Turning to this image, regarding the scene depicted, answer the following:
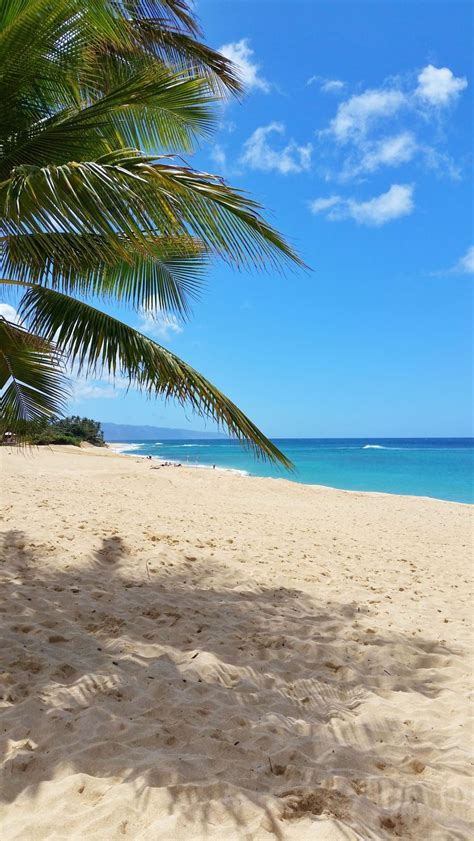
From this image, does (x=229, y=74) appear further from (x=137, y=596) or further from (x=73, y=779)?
(x=73, y=779)

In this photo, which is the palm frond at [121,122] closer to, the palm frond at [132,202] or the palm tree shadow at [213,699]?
the palm frond at [132,202]

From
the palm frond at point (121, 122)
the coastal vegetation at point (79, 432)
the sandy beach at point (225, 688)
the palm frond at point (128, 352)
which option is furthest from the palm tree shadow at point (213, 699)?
the coastal vegetation at point (79, 432)

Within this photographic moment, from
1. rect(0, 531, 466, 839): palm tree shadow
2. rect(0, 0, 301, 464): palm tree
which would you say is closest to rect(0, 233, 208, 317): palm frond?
rect(0, 0, 301, 464): palm tree

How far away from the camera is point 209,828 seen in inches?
80.4

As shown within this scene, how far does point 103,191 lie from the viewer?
10.7 feet

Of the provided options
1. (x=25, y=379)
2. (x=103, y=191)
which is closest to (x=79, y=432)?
(x=25, y=379)

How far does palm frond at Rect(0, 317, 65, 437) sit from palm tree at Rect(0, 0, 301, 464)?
15 millimetres

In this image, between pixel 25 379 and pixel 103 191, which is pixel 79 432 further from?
pixel 103 191

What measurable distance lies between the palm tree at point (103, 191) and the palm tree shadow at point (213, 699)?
1621 mm

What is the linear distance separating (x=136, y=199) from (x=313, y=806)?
3332 millimetres

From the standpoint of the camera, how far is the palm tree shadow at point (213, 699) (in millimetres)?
2277

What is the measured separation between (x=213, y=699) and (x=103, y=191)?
3.22m

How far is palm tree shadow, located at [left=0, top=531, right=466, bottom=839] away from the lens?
228 cm

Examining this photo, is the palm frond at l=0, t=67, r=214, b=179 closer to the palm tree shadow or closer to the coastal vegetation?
the palm tree shadow
